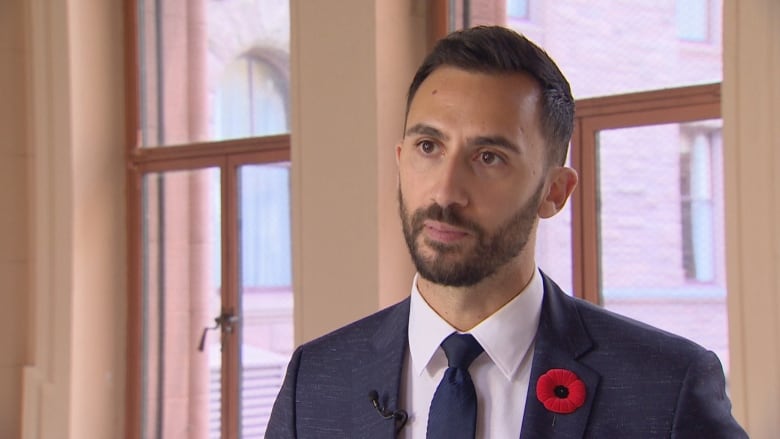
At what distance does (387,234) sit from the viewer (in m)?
4.43

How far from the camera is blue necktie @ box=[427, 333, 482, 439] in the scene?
1559mm

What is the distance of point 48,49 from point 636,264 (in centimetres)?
415

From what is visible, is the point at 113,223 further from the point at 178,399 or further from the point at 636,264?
the point at 636,264

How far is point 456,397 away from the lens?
157 cm

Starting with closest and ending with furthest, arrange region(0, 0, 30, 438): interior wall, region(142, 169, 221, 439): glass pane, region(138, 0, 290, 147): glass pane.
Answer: region(138, 0, 290, 147): glass pane
region(142, 169, 221, 439): glass pane
region(0, 0, 30, 438): interior wall

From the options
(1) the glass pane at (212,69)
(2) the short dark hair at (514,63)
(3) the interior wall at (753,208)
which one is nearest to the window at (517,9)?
(3) the interior wall at (753,208)

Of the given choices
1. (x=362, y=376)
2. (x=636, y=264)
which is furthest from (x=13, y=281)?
(x=362, y=376)

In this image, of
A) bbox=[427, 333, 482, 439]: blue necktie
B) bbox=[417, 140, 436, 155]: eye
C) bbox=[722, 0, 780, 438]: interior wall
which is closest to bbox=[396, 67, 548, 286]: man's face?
bbox=[417, 140, 436, 155]: eye

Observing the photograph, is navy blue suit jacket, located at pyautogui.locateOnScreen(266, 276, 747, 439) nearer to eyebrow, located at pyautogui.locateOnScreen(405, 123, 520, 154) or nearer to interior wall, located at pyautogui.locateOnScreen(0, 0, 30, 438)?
eyebrow, located at pyautogui.locateOnScreen(405, 123, 520, 154)

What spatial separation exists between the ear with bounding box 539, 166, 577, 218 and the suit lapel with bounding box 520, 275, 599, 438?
0.39 ft

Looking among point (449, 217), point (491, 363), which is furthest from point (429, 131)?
point (491, 363)

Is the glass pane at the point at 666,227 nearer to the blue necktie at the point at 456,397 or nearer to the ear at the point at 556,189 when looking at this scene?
the ear at the point at 556,189

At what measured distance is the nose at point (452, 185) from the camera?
1.57m

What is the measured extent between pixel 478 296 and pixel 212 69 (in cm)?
462
